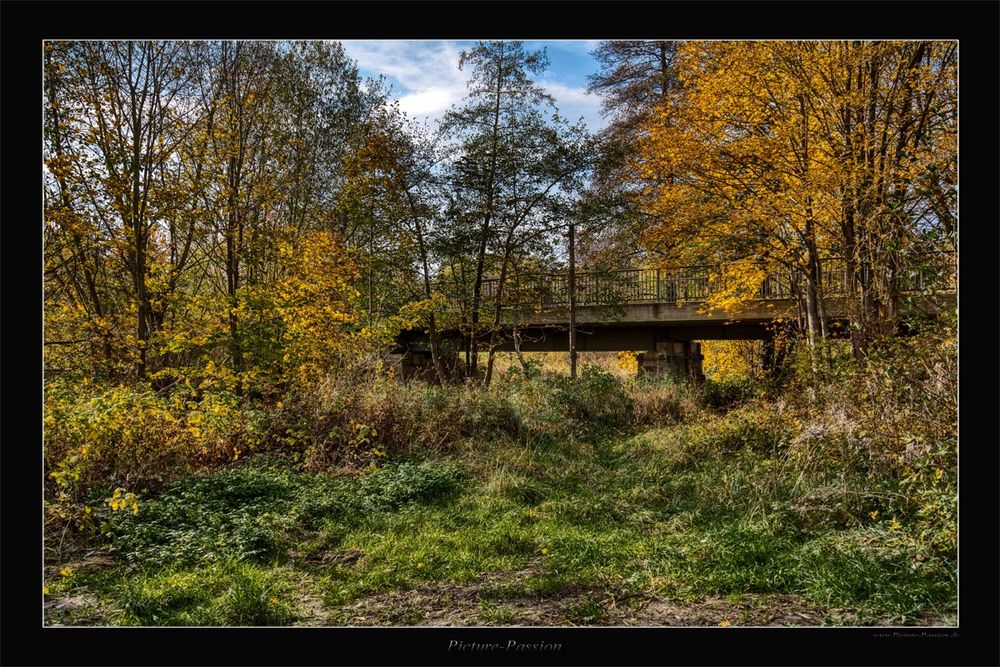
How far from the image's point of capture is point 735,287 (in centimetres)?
1105

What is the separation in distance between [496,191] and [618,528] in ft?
29.8

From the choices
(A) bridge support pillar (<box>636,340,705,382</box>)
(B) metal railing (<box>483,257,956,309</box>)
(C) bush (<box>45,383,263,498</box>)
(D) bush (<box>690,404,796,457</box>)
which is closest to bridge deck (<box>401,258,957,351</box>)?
(B) metal railing (<box>483,257,956,309</box>)

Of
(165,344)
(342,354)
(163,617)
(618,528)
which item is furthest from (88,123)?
(618,528)

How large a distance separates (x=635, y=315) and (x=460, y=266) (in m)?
6.35

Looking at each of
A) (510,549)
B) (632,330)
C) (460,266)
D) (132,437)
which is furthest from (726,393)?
(132,437)

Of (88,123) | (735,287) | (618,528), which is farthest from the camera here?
(735,287)

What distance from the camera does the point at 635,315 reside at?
1691 centimetres

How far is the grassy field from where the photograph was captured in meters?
3.45

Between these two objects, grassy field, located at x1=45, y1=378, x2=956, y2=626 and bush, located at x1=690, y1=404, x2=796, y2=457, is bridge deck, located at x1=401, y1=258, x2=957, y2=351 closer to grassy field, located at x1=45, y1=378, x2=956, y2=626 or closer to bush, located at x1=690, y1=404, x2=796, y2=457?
bush, located at x1=690, y1=404, x2=796, y2=457

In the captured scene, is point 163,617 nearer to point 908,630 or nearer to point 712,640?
point 712,640

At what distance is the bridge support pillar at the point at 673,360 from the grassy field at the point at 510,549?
974 centimetres

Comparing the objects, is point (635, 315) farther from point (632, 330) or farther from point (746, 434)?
point (746, 434)

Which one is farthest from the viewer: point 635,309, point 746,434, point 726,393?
point 635,309

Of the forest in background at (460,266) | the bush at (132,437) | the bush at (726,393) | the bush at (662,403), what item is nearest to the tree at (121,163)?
the forest in background at (460,266)
